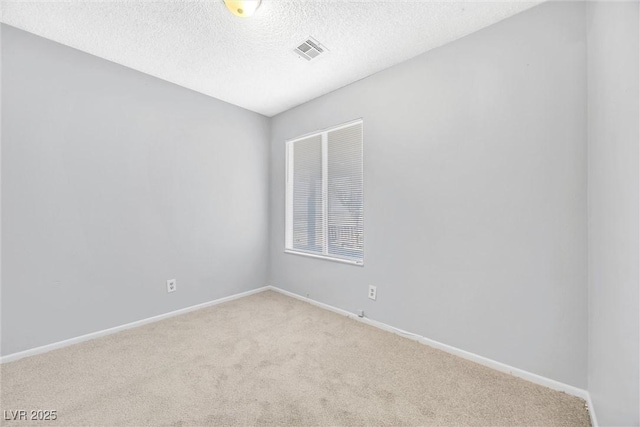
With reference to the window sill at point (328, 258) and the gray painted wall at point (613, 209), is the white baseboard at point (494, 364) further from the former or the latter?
the window sill at point (328, 258)

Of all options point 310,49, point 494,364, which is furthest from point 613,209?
point 310,49

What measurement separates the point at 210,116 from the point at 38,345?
8.65 feet

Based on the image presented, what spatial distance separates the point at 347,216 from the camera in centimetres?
280

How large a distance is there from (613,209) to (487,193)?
0.75 meters

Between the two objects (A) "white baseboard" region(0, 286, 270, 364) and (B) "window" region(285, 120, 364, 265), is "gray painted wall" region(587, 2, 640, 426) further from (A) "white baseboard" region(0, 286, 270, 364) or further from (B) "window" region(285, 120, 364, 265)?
(A) "white baseboard" region(0, 286, 270, 364)

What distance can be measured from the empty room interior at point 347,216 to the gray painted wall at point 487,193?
0.05ft

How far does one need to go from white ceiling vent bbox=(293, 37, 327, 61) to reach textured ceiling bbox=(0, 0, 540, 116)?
5 cm

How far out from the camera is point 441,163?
2051mm

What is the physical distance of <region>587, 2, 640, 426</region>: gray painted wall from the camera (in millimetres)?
913

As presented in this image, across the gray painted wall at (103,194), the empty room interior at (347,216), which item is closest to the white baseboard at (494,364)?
the empty room interior at (347,216)

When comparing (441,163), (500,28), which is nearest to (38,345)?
(441,163)

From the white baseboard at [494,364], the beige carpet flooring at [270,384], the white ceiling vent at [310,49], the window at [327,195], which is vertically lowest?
the beige carpet flooring at [270,384]

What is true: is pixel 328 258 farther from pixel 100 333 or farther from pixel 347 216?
pixel 100 333

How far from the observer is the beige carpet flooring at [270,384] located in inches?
54.3
